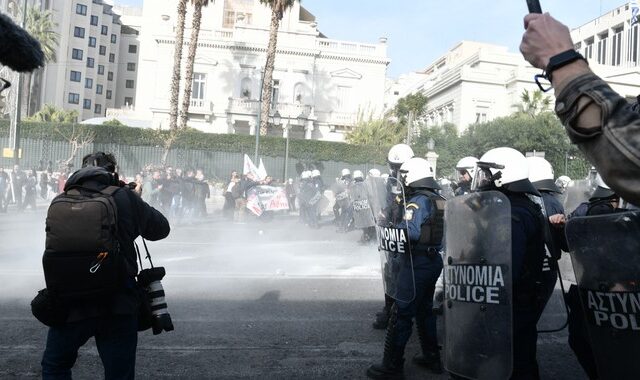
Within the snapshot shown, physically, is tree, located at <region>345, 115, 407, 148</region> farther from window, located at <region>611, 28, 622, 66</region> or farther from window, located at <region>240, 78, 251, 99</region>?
window, located at <region>611, 28, 622, 66</region>

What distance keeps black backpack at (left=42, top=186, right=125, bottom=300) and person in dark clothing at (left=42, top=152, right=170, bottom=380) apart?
102mm

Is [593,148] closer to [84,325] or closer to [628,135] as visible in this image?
[628,135]

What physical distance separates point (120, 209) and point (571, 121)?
2523mm

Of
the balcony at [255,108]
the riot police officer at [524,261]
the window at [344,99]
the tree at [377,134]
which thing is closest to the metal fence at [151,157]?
the tree at [377,134]

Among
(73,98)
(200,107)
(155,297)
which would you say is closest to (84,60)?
(73,98)

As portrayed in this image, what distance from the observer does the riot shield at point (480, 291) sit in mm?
2914

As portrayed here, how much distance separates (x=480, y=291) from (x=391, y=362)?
1.82 m

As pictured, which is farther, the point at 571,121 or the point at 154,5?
the point at 154,5

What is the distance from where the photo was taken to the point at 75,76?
74875 millimetres

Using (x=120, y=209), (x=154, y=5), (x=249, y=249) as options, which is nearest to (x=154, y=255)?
(x=249, y=249)

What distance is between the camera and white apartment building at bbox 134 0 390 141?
4484 cm

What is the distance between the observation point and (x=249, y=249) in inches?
492

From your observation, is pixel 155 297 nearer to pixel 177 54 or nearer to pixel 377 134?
pixel 177 54

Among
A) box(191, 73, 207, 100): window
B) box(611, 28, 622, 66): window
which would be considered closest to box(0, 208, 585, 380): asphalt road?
box(191, 73, 207, 100): window
